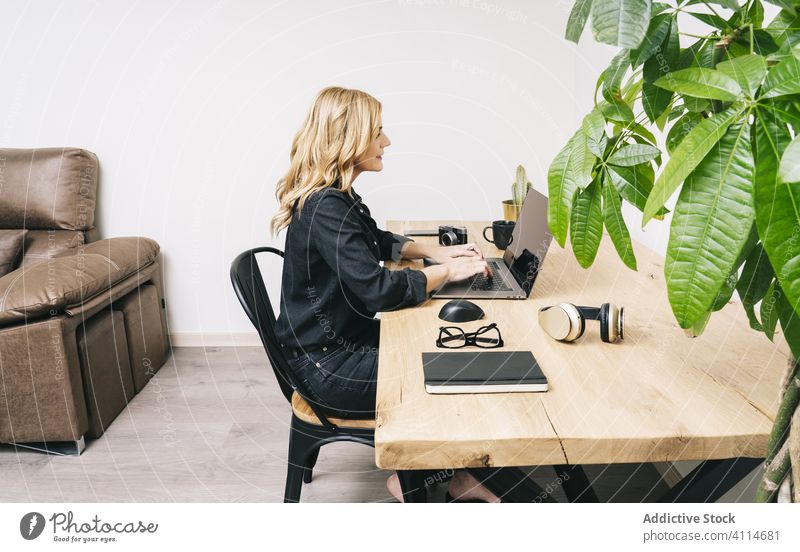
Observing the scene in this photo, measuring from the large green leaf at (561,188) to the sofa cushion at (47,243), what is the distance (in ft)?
7.52

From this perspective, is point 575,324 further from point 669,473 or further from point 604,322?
point 669,473

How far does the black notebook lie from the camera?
0.86 meters

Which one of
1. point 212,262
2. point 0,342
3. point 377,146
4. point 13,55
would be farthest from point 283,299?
point 13,55

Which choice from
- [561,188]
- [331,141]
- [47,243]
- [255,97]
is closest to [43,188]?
[47,243]

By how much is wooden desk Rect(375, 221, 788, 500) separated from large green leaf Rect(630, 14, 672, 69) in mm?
449

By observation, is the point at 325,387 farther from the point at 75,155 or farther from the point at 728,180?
the point at 75,155

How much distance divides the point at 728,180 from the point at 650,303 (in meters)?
0.79

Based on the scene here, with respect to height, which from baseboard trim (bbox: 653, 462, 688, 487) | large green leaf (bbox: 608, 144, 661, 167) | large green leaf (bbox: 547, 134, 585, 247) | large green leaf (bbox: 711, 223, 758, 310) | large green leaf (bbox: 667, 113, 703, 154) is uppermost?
large green leaf (bbox: 667, 113, 703, 154)

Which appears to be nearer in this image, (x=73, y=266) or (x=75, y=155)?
(x=73, y=266)

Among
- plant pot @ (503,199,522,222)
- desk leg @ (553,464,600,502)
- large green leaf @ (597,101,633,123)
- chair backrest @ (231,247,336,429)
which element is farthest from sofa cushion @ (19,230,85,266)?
large green leaf @ (597,101,633,123)

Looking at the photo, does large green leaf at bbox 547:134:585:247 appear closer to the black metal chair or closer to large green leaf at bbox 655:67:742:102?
large green leaf at bbox 655:67:742:102

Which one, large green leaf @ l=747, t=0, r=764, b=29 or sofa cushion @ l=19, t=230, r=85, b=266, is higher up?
large green leaf @ l=747, t=0, r=764, b=29
